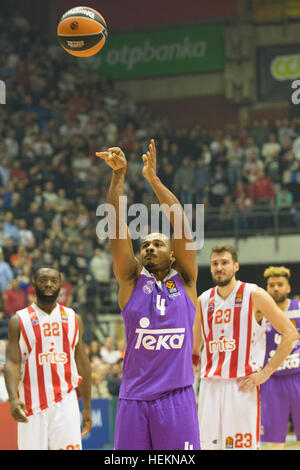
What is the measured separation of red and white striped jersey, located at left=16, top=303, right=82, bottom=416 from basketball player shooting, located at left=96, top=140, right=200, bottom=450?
54.5 inches

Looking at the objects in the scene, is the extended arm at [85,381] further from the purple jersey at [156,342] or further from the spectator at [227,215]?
the spectator at [227,215]

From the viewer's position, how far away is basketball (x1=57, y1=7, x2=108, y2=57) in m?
9.33

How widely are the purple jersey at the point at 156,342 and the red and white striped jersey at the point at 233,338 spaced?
1.42 m

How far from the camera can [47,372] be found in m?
6.76

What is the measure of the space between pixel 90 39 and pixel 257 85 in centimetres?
1400

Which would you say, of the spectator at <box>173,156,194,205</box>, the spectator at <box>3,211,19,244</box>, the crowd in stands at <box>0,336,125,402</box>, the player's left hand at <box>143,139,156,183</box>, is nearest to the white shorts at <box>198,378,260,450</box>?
the player's left hand at <box>143,139,156,183</box>

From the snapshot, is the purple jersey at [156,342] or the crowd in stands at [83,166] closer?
the purple jersey at [156,342]

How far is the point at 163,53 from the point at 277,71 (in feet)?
11.4

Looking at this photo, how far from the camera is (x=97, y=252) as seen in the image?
653 inches

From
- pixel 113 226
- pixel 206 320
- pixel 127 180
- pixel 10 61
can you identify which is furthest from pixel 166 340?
pixel 10 61

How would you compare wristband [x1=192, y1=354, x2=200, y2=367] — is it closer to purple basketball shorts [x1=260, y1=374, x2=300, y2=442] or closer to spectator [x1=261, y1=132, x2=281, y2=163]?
purple basketball shorts [x1=260, y1=374, x2=300, y2=442]

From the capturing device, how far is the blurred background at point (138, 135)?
1598 cm

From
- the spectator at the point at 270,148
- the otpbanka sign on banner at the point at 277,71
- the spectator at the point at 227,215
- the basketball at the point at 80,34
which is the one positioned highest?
the otpbanka sign on banner at the point at 277,71

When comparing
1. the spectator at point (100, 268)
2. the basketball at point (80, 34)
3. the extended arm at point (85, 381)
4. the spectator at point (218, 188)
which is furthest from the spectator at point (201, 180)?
the extended arm at point (85, 381)
